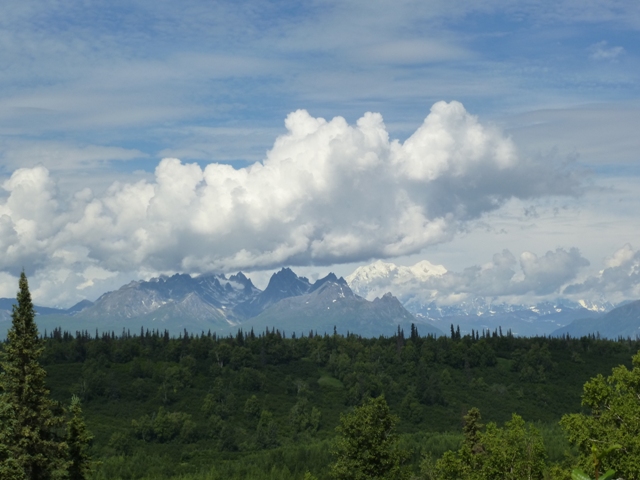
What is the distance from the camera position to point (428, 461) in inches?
6845

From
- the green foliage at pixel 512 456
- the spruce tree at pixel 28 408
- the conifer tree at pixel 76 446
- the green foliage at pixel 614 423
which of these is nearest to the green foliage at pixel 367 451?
the green foliage at pixel 512 456

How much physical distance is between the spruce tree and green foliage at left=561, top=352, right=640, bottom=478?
1447 inches

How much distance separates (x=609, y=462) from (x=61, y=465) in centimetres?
3890

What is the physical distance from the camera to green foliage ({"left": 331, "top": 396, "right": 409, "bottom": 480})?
7575 cm

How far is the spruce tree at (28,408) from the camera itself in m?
56.4

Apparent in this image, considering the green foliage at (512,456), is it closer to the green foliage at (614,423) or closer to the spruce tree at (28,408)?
the green foliage at (614,423)

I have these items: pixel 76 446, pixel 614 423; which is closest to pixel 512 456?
pixel 614 423

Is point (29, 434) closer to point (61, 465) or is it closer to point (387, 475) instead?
point (61, 465)

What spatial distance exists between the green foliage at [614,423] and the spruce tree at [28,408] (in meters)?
36.8

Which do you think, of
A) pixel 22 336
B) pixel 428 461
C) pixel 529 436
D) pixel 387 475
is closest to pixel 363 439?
pixel 387 475

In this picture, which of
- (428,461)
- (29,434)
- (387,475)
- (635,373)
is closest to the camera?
(635,373)

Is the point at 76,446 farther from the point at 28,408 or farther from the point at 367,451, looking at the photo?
the point at 367,451

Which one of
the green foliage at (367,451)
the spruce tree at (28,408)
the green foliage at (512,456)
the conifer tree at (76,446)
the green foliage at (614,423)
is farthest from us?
the green foliage at (367,451)

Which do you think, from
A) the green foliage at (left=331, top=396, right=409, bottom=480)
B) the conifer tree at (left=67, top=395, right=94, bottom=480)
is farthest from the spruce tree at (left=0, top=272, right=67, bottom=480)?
the green foliage at (left=331, top=396, right=409, bottom=480)
